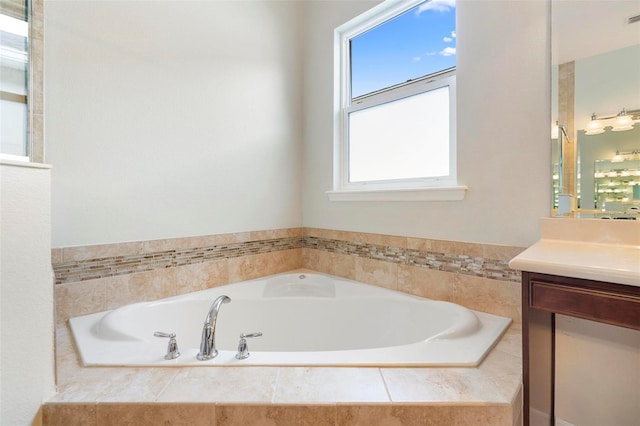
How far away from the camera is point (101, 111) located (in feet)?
5.08

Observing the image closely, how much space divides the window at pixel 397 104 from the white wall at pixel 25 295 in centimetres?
161

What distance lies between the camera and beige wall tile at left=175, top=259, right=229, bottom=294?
1.84 metres

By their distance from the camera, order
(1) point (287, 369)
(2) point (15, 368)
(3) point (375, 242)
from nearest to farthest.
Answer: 1. (2) point (15, 368)
2. (1) point (287, 369)
3. (3) point (375, 242)

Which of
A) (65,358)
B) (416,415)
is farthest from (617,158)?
(65,358)

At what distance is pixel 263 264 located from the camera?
7.29ft

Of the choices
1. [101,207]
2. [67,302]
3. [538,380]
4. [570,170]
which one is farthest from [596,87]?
[67,302]

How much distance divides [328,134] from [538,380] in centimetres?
185

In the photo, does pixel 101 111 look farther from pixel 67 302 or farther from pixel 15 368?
pixel 15 368

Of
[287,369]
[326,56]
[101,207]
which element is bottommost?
[287,369]

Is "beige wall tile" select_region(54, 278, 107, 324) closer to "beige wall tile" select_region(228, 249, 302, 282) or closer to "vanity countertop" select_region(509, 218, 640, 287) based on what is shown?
"beige wall tile" select_region(228, 249, 302, 282)

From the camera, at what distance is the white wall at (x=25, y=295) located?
82 centimetres

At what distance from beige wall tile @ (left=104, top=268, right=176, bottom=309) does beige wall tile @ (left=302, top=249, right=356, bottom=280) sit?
101 cm

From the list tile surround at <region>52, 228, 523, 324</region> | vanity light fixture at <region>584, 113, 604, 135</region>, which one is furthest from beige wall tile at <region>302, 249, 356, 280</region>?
vanity light fixture at <region>584, 113, 604, 135</region>

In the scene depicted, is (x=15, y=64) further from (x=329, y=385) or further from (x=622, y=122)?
(x=622, y=122)
